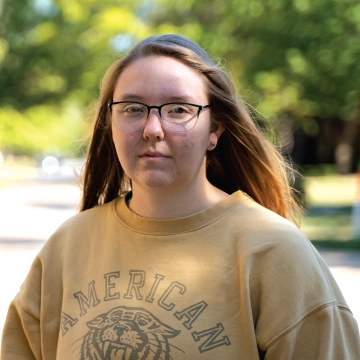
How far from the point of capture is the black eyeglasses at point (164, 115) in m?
1.90

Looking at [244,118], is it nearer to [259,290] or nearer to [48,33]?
[259,290]

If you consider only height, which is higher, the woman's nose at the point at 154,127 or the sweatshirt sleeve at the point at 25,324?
the woman's nose at the point at 154,127

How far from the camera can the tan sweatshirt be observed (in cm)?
175

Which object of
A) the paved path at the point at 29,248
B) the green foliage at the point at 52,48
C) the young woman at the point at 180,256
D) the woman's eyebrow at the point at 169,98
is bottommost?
the young woman at the point at 180,256

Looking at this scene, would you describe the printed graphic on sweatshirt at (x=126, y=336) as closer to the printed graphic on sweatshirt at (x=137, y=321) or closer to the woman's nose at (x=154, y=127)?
the printed graphic on sweatshirt at (x=137, y=321)

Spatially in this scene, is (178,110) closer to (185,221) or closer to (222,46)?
(185,221)

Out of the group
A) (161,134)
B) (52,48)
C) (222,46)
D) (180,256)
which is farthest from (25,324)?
(52,48)

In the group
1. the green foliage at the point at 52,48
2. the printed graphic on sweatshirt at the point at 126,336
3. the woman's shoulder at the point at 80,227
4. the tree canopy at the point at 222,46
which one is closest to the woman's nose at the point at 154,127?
the woman's shoulder at the point at 80,227

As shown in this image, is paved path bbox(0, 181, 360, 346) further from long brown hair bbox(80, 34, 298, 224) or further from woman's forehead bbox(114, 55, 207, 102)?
woman's forehead bbox(114, 55, 207, 102)

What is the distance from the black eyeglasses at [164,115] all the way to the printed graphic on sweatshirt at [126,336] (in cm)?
51

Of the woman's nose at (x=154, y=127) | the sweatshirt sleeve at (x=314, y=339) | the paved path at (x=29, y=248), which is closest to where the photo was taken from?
the sweatshirt sleeve at (x=314, y=339)

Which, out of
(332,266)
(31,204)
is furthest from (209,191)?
(31,204)

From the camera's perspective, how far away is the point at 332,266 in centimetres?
917

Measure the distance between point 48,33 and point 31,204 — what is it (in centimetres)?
701
